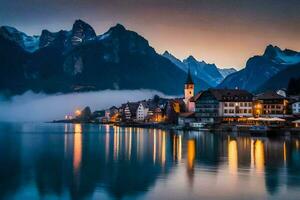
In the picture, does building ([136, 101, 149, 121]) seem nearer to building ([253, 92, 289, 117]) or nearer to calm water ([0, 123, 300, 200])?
building ([253, 92, 289, 117])

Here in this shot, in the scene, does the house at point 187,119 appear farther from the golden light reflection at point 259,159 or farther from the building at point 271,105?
the golden light reflection at point 259,159

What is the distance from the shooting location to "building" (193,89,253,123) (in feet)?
382

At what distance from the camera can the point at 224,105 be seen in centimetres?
11712

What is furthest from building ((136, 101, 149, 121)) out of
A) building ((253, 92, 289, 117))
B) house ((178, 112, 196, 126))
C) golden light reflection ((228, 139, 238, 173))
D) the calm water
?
the calm water

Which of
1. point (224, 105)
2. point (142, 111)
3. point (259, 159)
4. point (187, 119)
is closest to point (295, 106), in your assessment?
point (224, 105)

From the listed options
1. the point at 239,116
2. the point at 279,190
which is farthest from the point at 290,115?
the point at 279,190

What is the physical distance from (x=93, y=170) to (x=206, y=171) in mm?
8748

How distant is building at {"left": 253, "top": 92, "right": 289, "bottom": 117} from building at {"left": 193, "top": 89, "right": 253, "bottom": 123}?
2576mm

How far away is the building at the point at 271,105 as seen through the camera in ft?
368

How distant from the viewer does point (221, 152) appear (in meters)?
53.0

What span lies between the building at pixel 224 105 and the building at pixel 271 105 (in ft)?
8.45

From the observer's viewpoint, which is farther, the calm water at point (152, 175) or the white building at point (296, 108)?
the white building at point (296, 108)

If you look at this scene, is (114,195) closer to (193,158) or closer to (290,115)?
(193,158)

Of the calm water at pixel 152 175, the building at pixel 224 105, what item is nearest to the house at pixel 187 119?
the building at pixel 224 105
